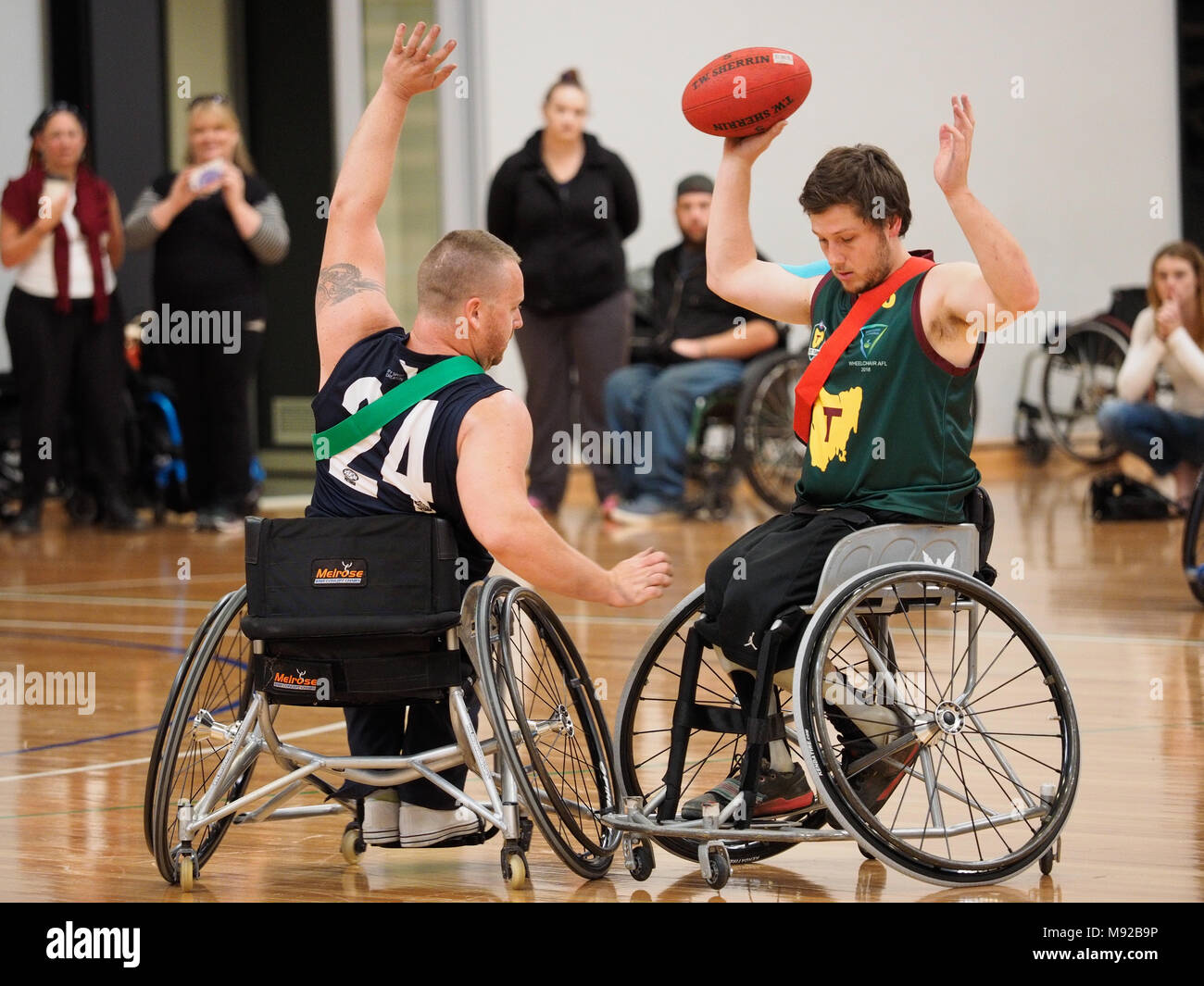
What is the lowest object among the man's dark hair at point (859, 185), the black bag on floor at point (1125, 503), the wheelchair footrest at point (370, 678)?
the black bag on floor at point (1125, 503)

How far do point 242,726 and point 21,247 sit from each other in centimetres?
486

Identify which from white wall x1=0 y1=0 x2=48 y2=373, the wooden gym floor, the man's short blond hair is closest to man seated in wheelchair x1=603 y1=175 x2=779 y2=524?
the wooden gym floor

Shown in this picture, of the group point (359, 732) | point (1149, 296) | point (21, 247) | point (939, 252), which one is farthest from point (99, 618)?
point (939, 252)

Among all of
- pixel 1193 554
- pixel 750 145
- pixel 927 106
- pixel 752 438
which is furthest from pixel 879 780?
pixel 927 106

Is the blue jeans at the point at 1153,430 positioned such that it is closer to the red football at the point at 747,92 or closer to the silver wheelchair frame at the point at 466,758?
the red football at the point at 747,92

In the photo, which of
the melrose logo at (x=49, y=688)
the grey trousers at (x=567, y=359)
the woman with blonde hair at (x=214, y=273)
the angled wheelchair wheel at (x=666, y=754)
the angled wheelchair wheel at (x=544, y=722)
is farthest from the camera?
the grey trousers at (x=567, y=359)

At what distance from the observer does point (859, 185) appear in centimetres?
250

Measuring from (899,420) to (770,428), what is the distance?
4.82m

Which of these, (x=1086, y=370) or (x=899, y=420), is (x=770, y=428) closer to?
(x=1086, y=370)

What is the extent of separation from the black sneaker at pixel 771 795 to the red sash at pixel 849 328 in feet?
1.60

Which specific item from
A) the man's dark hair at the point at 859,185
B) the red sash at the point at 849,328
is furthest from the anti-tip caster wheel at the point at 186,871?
the man's dark hair at the point at 859,185

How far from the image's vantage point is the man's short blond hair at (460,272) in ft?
8.43

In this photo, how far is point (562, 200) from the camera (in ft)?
23.4
